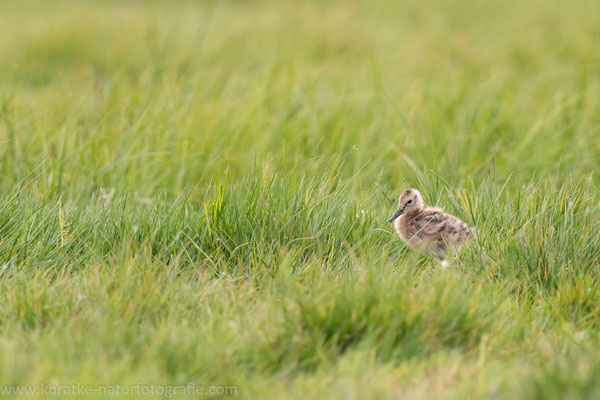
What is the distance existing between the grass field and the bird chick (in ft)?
0.34

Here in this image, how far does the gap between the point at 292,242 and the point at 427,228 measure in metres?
0.76

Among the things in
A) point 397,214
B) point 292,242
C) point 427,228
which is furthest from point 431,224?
point 292,242

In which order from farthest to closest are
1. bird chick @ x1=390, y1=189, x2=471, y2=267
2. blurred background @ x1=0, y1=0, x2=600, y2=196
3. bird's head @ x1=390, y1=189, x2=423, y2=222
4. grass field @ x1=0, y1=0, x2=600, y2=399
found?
blurred background @ x1=0, y1=0, x2=600, y2=196 → bird's head @ x1=390, y1=189, x2=423, y2=222 → bird chick @ x1=390, y1=189, x2=471, y2=267 → grass field @ x1=0, y1=0, x2=600, y2=399

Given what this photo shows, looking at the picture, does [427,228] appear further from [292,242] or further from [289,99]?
[289,99]

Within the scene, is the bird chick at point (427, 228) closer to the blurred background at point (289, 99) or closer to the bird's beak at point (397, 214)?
the bird's beak at point (397, 214)

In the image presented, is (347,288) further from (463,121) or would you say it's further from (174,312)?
(463,121)

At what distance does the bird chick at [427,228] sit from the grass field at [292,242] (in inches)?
4.1

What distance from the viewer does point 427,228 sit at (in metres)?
4.34

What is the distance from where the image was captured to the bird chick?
4250 millimetres

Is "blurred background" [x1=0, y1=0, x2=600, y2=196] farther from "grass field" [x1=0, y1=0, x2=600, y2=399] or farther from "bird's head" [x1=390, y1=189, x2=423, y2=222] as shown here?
"bird's head" [x1=390, y1=189, x2=423, y2=222]

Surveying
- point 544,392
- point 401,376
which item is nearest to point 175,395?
point 401,376

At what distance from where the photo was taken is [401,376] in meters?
3.05

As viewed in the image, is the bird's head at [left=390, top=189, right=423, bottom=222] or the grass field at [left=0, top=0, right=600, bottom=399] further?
the bird's head at [left=390, top=189, right=423, bottom=222]

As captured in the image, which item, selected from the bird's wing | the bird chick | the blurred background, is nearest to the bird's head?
the bird chick
